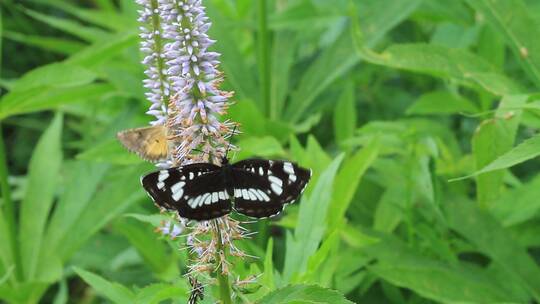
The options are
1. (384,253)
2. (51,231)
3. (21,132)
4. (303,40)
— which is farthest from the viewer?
(21,132)

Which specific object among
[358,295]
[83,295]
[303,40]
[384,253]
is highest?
[303,40]

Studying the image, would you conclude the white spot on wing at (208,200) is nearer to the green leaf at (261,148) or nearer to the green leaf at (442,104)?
the green leaf at (261,148)

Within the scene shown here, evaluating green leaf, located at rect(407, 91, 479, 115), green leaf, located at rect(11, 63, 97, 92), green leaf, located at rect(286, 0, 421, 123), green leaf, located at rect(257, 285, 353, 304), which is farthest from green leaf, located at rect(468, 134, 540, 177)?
green leaf, located at rect(11, 63, 97, 92)

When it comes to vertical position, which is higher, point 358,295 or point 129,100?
point 129,100

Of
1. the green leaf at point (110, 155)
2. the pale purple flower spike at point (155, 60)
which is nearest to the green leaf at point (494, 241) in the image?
the green leaf at point (110, 155)

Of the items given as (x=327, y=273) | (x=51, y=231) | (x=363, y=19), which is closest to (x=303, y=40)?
(x=363, y=19)

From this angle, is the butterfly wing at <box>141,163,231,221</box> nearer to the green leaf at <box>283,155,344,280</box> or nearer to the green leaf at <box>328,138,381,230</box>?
the green leaf at <box>283,155,344,280</box>

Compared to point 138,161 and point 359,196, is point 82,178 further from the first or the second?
point 359,196
